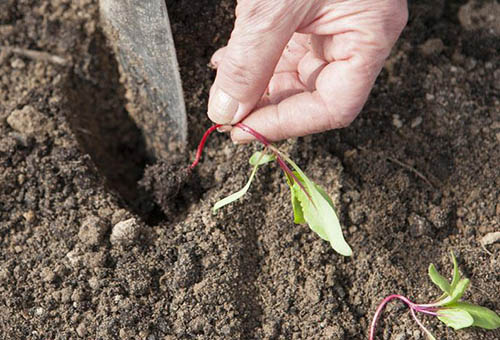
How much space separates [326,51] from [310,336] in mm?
874

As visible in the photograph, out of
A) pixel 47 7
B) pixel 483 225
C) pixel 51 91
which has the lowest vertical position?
pixel 483 225

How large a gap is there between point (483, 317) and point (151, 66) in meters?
1.33

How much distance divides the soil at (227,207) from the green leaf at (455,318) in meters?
0.08

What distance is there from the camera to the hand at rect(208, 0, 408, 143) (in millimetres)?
1533

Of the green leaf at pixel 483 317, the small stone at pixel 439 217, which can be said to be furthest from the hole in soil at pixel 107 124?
the green leaf at pixel 483 317

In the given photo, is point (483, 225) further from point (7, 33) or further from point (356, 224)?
point (7, 33)

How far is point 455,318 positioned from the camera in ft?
5.38

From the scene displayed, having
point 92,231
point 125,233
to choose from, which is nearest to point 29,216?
point 92,231

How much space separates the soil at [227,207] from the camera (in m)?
1.75

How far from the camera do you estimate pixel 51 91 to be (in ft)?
7.10

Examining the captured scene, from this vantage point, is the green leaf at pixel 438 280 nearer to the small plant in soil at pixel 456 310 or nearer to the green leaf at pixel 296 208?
the small plant in soil at pixel 456 310

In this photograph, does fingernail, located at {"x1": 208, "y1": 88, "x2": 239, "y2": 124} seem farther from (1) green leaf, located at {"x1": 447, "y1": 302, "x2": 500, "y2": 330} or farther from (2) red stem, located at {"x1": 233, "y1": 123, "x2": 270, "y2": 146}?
(1) green leaf, located at {"x1": 447, "y1": 302, "x2": 500, "y2": 330}

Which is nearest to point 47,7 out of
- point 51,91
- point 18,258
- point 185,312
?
point 51,91

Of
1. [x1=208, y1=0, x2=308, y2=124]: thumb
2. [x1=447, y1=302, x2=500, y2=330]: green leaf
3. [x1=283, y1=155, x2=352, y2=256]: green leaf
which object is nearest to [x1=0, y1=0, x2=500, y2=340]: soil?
[x1=447, y1=302, x2=500, y2=330]: green leaf
